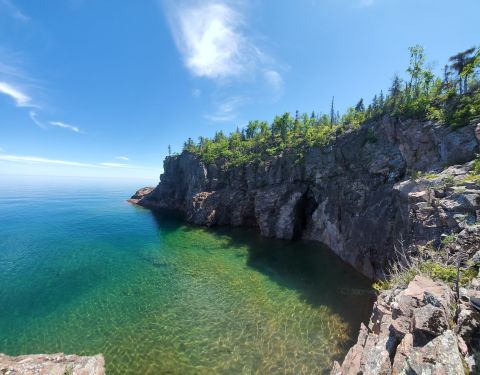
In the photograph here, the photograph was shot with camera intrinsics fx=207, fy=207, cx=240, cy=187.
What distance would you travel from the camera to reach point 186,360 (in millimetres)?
12320

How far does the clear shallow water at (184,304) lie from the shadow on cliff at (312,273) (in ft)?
0.37

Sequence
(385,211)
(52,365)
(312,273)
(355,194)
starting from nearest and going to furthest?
(52,365)
(385,211)
(312,273)
(355,194)

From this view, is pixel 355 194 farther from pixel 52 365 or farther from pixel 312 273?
pixel 52 365

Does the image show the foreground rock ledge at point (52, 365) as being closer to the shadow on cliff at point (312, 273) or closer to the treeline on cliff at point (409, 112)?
the shadow on cliff at point (312, 273)

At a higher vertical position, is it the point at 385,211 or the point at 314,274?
the point at 385,211

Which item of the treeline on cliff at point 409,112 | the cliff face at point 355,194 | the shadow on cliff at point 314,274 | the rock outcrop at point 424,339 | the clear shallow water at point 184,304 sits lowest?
the clear shallow water at point 184,304

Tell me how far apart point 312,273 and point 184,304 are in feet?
44.4

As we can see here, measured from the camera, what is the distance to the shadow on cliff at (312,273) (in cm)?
1700

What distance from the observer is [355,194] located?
26.7 metres

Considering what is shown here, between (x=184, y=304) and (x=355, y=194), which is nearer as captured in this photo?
(x=184, y=304)

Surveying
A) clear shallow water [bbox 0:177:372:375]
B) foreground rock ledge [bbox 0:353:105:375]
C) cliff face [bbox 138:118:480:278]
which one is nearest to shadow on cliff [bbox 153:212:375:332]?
clear shallow water [bbox 0:177:372:375]

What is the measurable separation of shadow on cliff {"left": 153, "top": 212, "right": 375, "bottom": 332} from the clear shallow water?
11cm

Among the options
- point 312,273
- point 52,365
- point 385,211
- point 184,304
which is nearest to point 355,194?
point 385,211

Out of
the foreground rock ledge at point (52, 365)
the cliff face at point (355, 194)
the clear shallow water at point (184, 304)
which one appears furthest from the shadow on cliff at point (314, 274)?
the foreground rock ledge at point (52, 365)
